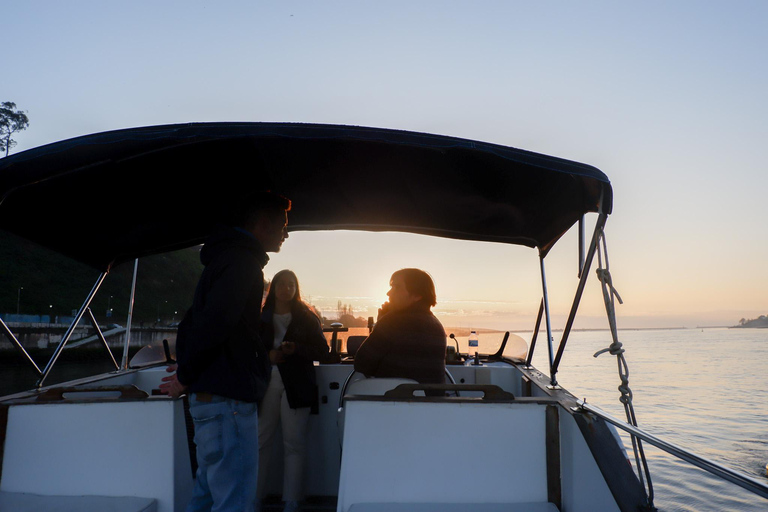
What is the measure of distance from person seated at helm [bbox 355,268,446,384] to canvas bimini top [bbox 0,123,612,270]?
0.94 meters

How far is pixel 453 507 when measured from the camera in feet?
8.14

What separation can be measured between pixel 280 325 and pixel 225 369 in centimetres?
154

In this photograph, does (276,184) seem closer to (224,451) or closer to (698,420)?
(224,451)

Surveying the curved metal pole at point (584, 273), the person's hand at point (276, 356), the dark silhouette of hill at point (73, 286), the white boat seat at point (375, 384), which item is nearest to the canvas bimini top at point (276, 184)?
the curved metal pole at point (584, 273)

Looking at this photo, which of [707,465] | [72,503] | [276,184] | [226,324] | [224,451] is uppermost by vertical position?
[276,184]

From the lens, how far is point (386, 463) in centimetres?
254

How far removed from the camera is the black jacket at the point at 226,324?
2.14m

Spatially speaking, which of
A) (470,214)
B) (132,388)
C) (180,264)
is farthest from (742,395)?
(180,264)

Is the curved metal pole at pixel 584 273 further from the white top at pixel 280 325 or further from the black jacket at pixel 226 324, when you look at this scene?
the white top at pixel 280 325

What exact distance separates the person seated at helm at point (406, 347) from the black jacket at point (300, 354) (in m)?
0.49

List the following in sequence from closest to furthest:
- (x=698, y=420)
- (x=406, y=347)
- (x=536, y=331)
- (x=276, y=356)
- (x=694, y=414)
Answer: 1. (x=406, y=347)
2. (x=276, y=356)
3. (x=536, y=331)
4. (x=698, y=420)
5. (x=694, y=414)

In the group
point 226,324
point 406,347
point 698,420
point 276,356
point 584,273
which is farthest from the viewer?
point 698,420

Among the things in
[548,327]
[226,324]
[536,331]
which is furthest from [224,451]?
[536,331]

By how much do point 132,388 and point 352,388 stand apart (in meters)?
1.16
